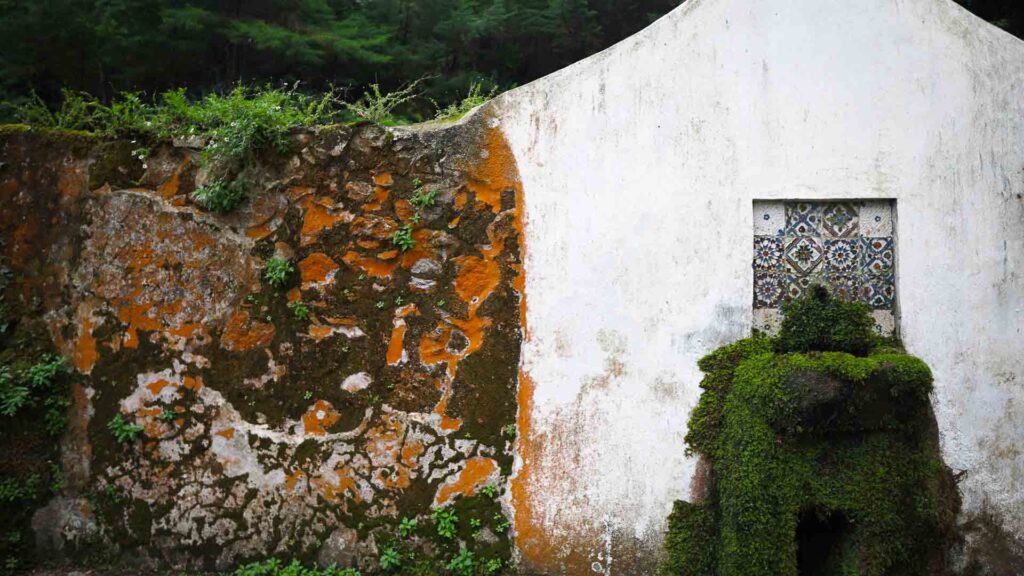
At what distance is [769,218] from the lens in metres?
4.24

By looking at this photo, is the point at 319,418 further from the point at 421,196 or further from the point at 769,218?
the point at 769,218

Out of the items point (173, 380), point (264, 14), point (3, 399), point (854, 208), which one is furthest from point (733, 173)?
point (264, 14)

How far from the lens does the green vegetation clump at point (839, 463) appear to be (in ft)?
11.1

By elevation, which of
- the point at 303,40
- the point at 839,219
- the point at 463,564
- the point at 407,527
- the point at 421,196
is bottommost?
the point at 463,564

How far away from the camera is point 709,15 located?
13.9ft

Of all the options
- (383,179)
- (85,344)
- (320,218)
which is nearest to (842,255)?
(383,179)

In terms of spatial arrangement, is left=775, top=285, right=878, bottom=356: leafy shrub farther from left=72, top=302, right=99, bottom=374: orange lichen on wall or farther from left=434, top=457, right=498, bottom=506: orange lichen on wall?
left=72, top=302, right=99, bottom=374: orange lichen on wall

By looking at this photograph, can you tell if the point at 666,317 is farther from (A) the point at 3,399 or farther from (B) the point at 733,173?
(A) the point at 3,399

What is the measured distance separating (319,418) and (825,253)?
124 inches

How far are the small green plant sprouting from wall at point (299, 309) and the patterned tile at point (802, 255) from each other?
9.42 ft

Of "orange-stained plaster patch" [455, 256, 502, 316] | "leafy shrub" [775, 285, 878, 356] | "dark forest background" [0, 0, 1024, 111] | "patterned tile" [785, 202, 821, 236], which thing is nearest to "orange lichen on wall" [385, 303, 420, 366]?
"orange-stained plaster patch" [455, 256, 502, 316]

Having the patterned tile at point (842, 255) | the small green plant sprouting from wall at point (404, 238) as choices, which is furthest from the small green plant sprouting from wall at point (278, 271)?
the patterned tile at point (842, 255)

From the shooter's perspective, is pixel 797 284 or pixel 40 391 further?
pixel 40 391

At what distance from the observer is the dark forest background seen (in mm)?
7379
